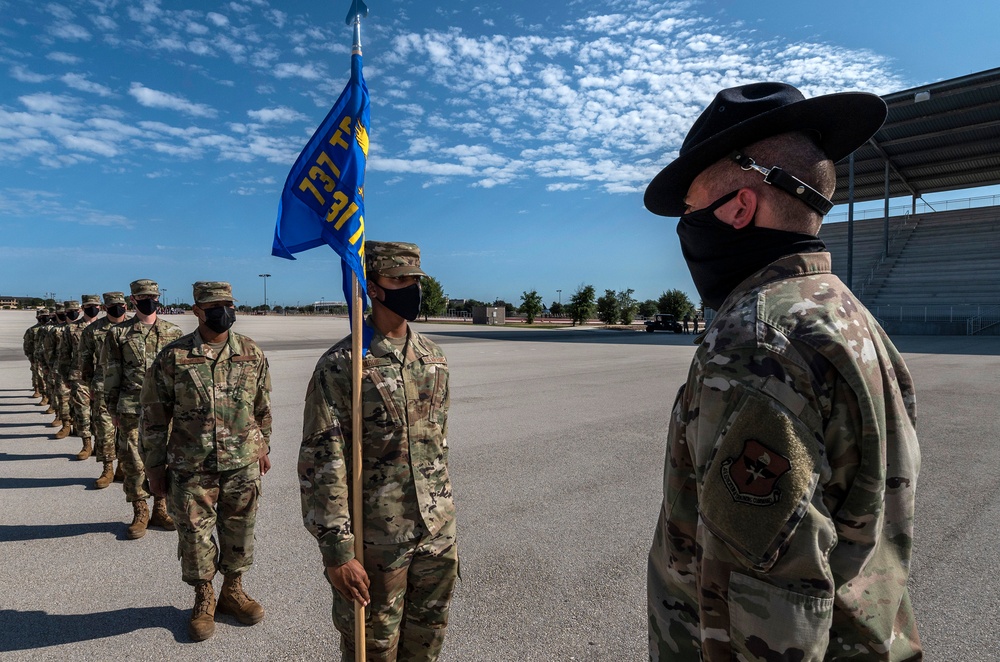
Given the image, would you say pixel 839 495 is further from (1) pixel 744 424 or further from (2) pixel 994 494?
(2) pixel 994 494

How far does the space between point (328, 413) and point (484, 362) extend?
16675mm

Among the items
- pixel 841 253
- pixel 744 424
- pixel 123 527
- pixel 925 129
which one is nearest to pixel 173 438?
pixel 123 527

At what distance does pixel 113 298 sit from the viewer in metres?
7.05

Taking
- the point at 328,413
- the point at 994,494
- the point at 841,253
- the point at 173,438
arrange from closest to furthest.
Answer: the point at 328,413, the point at 173,438, the point at 994,494, the point at 841,253

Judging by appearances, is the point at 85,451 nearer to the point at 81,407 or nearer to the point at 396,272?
the point at 81,407

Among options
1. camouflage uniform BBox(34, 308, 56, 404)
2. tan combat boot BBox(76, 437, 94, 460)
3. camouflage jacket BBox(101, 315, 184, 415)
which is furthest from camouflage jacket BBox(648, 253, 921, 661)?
camouflage uniform BBox(34, 308, 56, 404)

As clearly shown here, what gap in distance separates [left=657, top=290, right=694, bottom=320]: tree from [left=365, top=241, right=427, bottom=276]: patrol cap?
67.9 m

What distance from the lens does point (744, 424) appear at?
3.76 ft

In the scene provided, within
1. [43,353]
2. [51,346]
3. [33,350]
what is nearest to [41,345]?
[43,353]

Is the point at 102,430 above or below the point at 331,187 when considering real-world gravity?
below

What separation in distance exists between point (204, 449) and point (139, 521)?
5.97ft

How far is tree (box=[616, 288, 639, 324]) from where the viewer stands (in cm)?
6831

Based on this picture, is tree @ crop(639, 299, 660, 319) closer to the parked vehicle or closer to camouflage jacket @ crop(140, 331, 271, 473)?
the parked vehicle

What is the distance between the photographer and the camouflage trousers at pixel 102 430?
6.39 m
